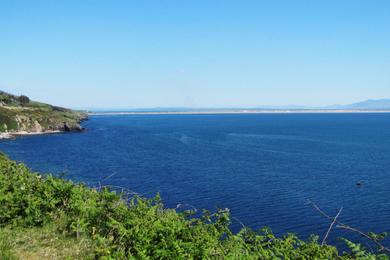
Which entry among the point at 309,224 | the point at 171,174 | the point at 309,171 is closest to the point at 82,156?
the point at 171,174

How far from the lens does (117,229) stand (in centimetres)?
981

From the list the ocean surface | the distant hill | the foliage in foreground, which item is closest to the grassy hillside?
the distant hill

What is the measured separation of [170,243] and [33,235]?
3.83 metres

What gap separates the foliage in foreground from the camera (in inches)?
333

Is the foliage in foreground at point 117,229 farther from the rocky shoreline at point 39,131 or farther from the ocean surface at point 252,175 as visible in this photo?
the rocky shoreline at point 39,131

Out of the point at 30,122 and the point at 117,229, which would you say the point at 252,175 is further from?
the point at 30,122

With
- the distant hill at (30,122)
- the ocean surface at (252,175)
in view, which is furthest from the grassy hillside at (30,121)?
the ocean surface at (252,175)

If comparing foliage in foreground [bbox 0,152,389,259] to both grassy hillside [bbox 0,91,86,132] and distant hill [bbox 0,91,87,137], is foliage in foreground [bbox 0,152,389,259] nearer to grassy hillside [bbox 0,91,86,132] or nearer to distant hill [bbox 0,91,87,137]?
distant hill [bbox 0,91,87,137]

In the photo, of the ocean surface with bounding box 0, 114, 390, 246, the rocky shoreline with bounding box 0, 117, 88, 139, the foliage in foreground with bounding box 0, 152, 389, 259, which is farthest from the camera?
the rocky shoreline with bounding box 0, 117, 88, 139

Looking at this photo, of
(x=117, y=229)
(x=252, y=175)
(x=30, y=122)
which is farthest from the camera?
(x=30, y=122)

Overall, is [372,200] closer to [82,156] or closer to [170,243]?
[170,243]

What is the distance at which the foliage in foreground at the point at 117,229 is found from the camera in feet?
27.8

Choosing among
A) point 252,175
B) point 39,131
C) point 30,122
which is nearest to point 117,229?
point 252,175

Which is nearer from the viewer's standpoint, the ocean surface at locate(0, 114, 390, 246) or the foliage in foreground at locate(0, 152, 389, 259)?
the foliage in foreground at locate(0, 152, 389, 259)
